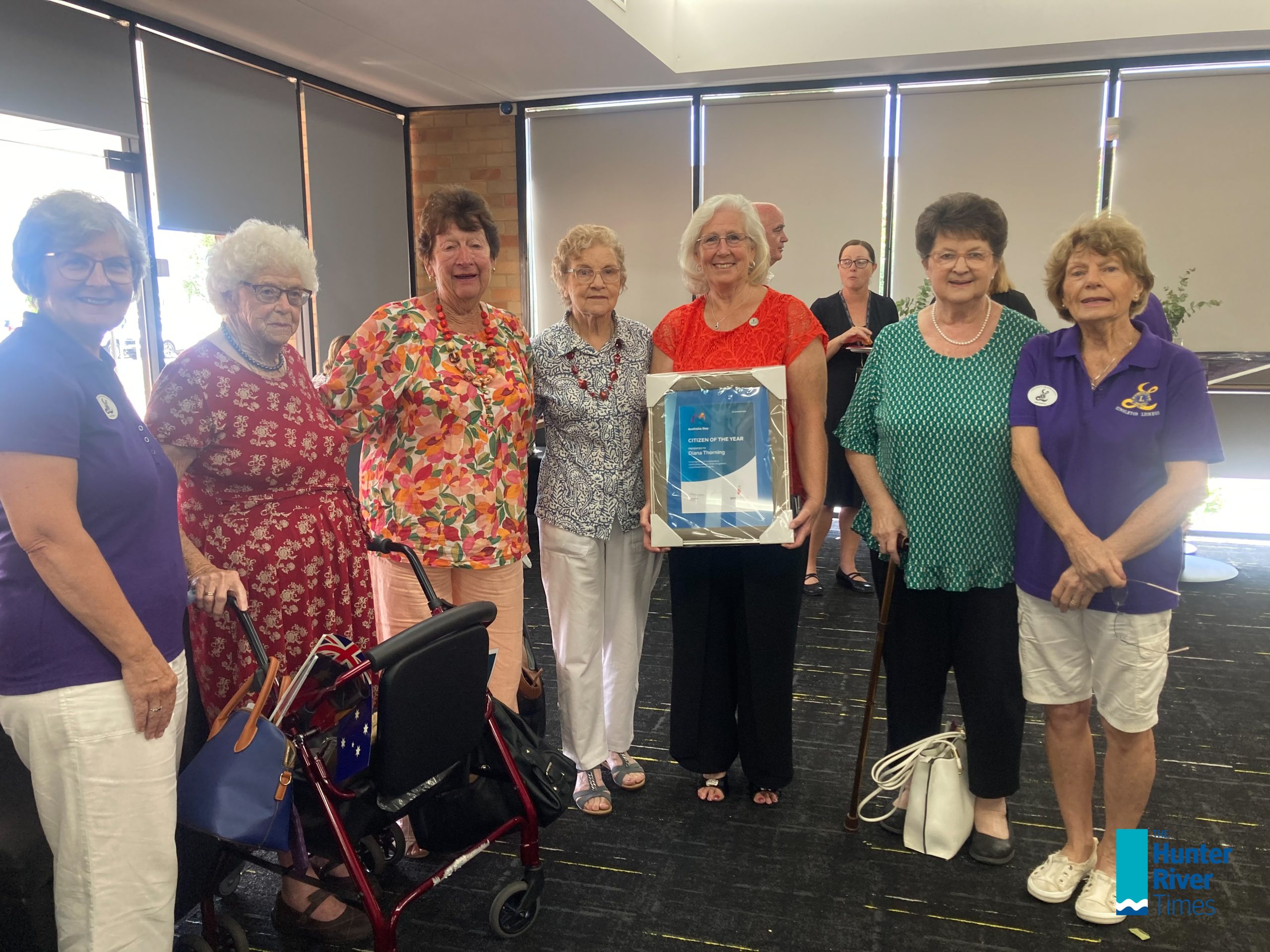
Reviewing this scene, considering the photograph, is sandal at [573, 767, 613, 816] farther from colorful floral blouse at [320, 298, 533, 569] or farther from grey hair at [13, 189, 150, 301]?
grey hair at [13, 189, 150, 301]

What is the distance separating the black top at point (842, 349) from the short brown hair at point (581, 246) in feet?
6.66

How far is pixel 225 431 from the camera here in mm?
1787

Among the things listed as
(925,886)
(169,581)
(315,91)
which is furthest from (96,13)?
(925,886)

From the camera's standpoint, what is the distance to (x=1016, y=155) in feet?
19.2

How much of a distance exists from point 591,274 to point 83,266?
1213mm

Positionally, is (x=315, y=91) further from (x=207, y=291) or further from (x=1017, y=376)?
(x=1017, y=376)

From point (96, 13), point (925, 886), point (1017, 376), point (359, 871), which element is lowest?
point (925, 886)

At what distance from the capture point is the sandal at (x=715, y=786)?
8.52 ft

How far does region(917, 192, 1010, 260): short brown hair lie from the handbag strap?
1791 millimetres

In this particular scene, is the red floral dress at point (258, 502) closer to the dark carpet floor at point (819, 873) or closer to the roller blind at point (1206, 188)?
the dark carpet floor at point (819, 873)

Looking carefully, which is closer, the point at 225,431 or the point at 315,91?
the point at 225,431

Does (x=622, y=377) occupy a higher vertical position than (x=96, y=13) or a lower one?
lower

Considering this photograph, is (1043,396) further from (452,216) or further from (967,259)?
(452,216)

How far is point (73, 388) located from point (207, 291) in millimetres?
618
